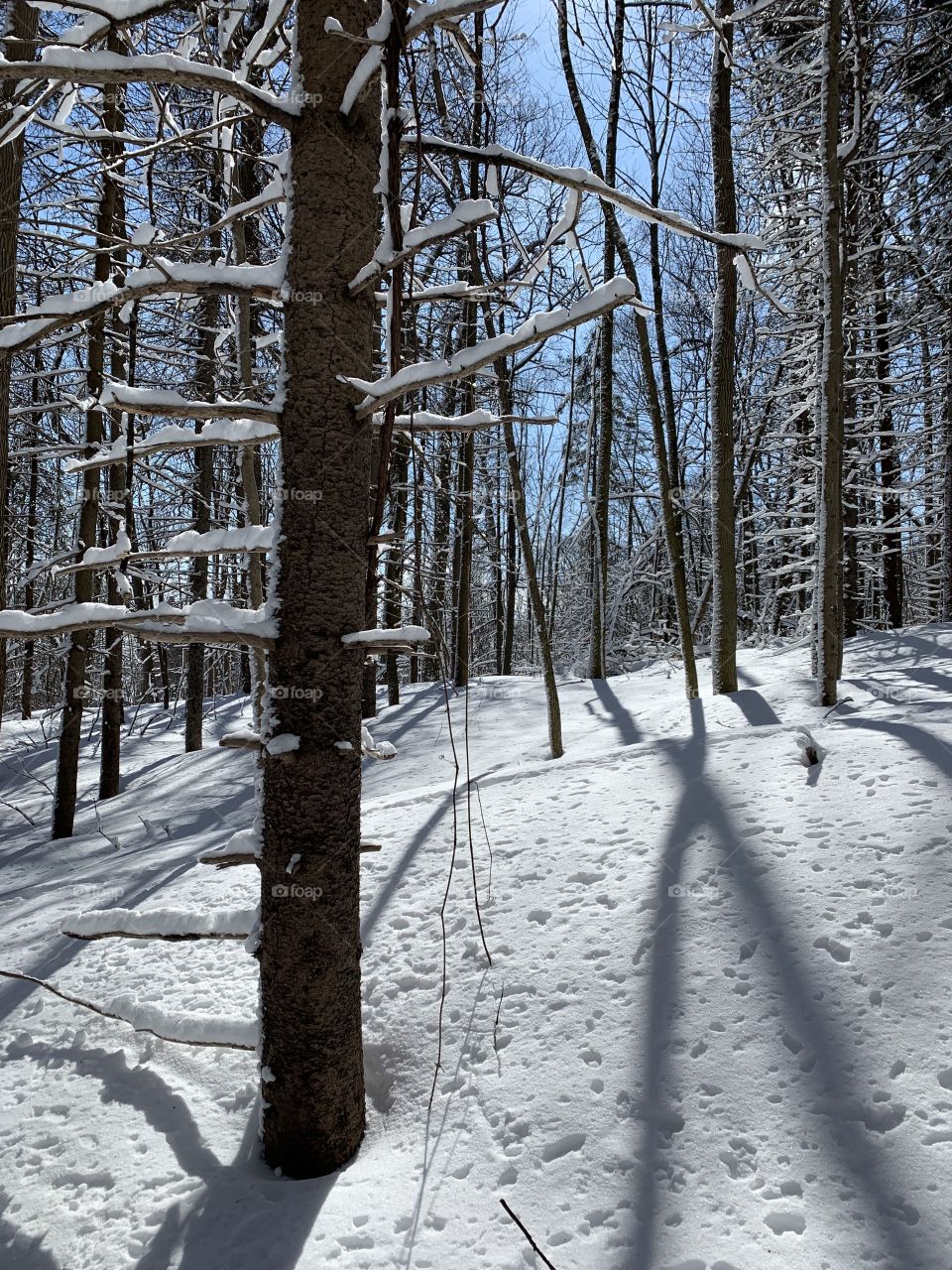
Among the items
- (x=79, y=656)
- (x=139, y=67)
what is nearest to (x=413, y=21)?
(x=139, y=67)

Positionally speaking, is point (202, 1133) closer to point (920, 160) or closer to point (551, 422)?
point (551, 422)

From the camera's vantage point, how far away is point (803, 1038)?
2.44 meters

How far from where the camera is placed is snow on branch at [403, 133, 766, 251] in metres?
2.24

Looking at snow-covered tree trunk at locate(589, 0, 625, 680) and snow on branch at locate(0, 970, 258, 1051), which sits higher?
snow-covered tree trunk at locate(589, 0, 625, 680)

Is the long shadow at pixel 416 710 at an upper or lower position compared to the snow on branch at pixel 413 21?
lower

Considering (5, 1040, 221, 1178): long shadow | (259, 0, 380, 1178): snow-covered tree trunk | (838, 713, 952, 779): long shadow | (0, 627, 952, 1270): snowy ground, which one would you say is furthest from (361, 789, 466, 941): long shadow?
(838, 713, 952, 779): long shadow

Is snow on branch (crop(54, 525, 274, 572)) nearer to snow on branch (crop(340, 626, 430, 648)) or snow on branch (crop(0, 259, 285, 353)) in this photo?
snow on branch (crop(340, 626, 430, 648))

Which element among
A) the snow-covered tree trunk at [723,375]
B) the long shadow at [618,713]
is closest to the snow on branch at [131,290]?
the long shadow at [618,713]

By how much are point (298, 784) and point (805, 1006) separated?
180 cm

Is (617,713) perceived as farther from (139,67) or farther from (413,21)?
(139,67)

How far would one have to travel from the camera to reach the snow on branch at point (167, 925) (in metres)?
2.79

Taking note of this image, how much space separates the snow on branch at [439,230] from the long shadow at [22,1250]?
2.91 meters

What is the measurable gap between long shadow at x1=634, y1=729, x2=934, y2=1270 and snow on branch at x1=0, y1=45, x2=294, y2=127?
10.3 feet

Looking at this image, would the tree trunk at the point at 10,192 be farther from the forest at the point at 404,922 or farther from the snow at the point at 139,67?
the snow at the point at 139,67
